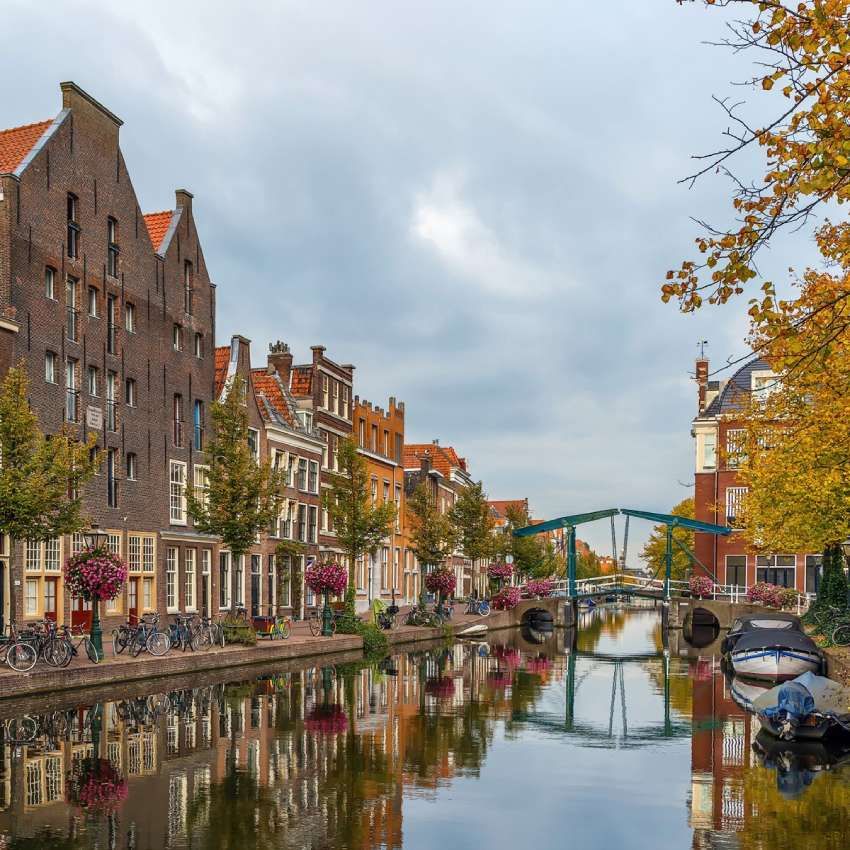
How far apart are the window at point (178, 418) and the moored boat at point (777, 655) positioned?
964 inches

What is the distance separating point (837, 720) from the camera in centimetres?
2027

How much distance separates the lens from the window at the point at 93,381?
127ft

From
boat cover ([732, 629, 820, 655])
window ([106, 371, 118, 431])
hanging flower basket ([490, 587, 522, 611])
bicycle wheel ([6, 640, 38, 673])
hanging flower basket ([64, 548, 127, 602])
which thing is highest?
window ([106, 371, 118, 431])

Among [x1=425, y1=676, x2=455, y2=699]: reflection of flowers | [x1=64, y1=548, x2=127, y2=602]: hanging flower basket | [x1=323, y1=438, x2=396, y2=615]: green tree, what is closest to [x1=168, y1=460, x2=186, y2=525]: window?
[x1=323, y1=438, x2=396, y2=615]: green tree

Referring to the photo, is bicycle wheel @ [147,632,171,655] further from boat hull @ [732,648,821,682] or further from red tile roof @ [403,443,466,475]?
red tile roof @ [403,443,466,475]

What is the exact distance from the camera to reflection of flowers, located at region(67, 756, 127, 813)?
14109mm

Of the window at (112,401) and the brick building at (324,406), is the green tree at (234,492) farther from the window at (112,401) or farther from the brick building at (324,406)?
the brick building at (324,406)

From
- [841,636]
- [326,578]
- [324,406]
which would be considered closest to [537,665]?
[326,578]

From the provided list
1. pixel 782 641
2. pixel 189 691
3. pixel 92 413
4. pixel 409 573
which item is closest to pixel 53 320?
pixel 92 413

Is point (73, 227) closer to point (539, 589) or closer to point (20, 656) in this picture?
point (20, 656)

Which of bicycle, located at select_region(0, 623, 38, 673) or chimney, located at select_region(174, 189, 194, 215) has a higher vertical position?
chimney, located at select_region(174, 189, 194, 215)

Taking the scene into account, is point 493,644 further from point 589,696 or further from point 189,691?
point 189,691

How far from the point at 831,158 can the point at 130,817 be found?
36.2 ft

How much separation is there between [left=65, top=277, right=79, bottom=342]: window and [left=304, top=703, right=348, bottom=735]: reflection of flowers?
18.7 metres
